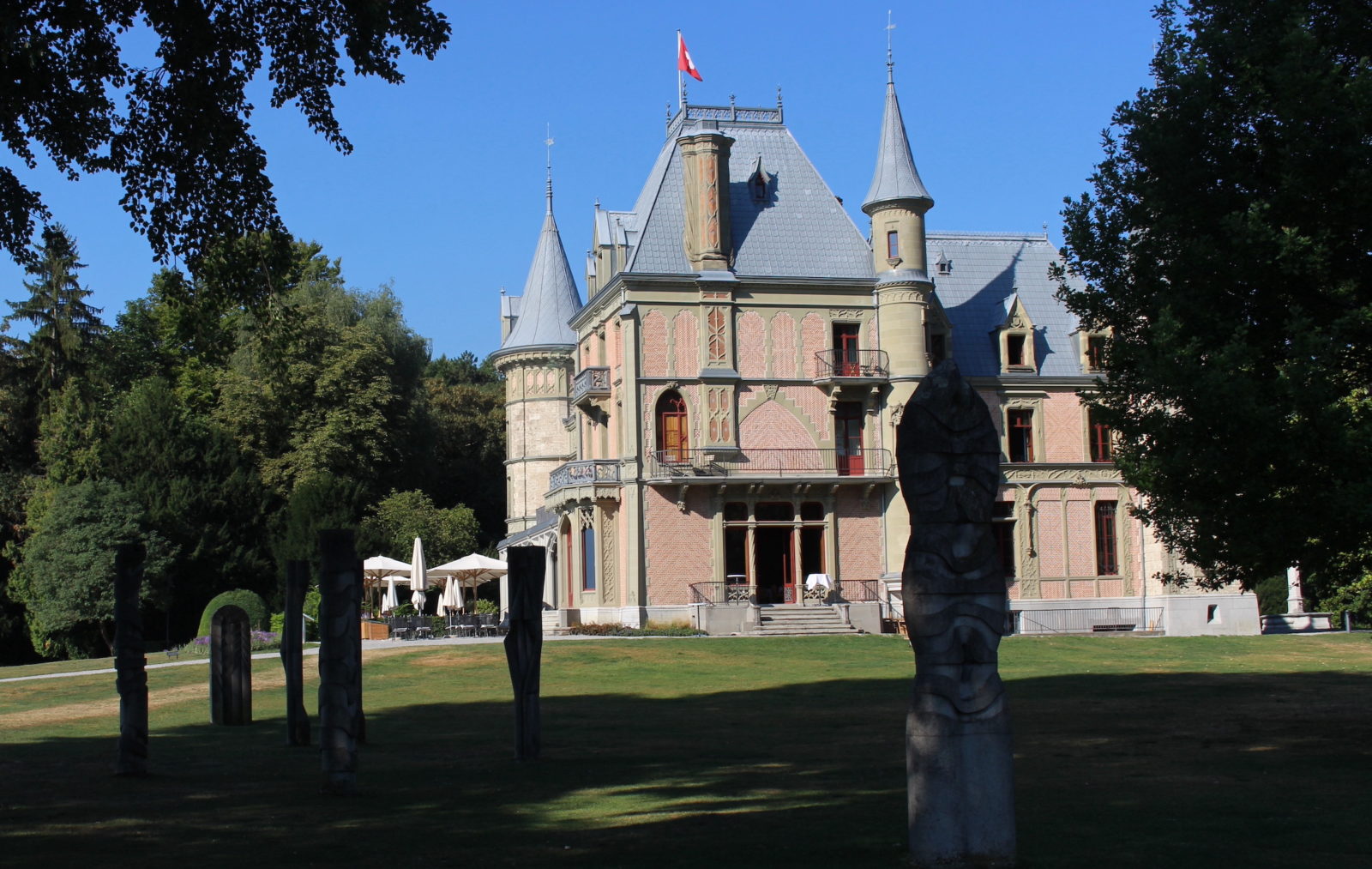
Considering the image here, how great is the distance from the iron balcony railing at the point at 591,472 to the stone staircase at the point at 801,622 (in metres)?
6.90

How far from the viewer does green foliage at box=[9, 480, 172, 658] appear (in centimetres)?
5266

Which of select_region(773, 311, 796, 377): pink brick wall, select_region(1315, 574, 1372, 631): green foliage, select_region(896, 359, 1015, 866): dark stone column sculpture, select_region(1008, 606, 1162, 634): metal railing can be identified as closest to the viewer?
select_region(896, 359, 1015, 866): dark stone column sculpture

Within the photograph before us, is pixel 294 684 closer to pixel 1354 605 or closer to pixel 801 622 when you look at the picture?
pixel 801 622

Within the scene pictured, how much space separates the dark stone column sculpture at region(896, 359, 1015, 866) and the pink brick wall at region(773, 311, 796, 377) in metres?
38.6

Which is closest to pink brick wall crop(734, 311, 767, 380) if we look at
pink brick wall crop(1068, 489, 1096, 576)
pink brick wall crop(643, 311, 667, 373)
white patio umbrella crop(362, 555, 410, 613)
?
pink brick wall crop(643, 311, 667, 373)

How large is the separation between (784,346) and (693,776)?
114 ft

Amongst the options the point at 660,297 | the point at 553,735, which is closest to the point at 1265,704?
the point at 553,735

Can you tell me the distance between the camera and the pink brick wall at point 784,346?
159 feet

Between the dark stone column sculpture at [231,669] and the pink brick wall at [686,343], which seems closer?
the dark stone column sculpture at [231,669]

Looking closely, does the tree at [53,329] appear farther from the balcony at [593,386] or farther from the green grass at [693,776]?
the green grass at [693,776]

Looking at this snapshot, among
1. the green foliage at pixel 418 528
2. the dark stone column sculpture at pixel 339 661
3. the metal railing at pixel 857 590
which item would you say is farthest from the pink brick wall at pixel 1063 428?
the dark stone column sculpture at pixel 339 661

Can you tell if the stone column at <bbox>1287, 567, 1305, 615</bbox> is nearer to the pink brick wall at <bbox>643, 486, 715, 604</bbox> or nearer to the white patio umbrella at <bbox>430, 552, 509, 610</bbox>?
the pink brick wall at <bbox>643, 486, 715, 604</bbox>

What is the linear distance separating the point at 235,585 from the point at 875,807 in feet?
165

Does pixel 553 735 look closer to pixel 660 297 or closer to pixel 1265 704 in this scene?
pixel 1265 704
